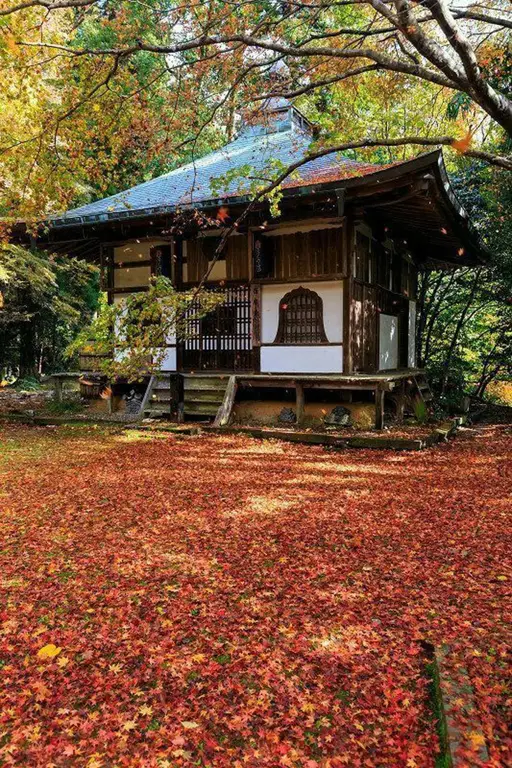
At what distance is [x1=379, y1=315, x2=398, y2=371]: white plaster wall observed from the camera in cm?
1228

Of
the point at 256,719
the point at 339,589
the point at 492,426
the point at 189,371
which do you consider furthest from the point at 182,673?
the point at 492,426

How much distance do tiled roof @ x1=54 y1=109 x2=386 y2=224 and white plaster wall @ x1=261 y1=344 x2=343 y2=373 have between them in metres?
3.12

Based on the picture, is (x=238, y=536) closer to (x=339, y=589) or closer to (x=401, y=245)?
(x=339, y=589)

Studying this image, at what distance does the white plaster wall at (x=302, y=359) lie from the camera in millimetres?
10414

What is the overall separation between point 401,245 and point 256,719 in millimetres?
12519

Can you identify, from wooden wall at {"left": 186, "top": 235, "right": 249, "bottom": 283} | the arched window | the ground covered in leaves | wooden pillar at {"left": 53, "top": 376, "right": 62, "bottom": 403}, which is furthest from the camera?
wooden pillar at {"left": 53, "top": 376, "right": 62, "bottom": 403}

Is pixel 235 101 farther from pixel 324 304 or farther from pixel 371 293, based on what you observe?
pixel 371 293

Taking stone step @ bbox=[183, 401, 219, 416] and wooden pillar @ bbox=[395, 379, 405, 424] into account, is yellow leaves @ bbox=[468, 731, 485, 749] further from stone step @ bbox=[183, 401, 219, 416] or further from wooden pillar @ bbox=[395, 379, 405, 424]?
wooden pillar @ bbox=[395, 379, 405, 424]

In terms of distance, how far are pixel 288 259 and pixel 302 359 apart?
6.79ft

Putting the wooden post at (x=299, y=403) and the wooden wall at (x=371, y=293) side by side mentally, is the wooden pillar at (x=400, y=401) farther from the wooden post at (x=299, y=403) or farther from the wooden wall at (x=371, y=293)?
the wooden post at (x=299, y=403)

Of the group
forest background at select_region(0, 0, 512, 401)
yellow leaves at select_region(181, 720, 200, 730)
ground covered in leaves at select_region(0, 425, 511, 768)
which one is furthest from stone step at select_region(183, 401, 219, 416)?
yellow leaves at select_region(181, 720, 200, 730)

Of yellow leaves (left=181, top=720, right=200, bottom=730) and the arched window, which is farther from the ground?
the arched window

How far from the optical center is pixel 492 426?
520 inches

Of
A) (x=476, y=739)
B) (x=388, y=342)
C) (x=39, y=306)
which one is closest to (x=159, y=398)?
(x=388, y=342)
